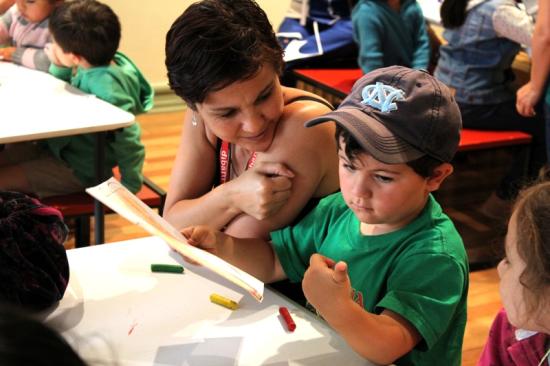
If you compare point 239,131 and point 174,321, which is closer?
point 174,321

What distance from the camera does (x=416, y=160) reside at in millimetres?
1359

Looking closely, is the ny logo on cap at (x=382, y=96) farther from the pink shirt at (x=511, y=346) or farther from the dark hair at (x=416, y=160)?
the pink shirt at (x=511, y=346)

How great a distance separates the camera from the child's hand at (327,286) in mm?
1239

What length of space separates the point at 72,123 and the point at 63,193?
1.09 feet

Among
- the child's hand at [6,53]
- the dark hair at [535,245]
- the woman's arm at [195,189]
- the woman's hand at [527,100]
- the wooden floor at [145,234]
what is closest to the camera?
the dark hair at [535,245]

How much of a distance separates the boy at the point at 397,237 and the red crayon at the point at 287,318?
12 centimetres

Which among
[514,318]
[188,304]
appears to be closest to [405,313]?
[514,318]

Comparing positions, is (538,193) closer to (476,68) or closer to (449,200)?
(476,68)

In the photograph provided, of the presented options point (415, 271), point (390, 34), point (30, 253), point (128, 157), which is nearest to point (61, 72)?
point (128, 157)

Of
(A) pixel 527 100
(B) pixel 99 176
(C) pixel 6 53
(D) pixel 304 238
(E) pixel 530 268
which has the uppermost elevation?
(E) pixel 530 268

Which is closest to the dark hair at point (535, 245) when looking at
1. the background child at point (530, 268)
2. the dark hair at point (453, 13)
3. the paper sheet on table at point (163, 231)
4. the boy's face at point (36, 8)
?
the background child at point (530, 268)

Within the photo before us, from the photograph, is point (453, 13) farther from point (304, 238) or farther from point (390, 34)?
point (304, 238)

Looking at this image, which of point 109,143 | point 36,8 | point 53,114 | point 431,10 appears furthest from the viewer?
point 431,10

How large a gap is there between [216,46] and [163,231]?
35cm
